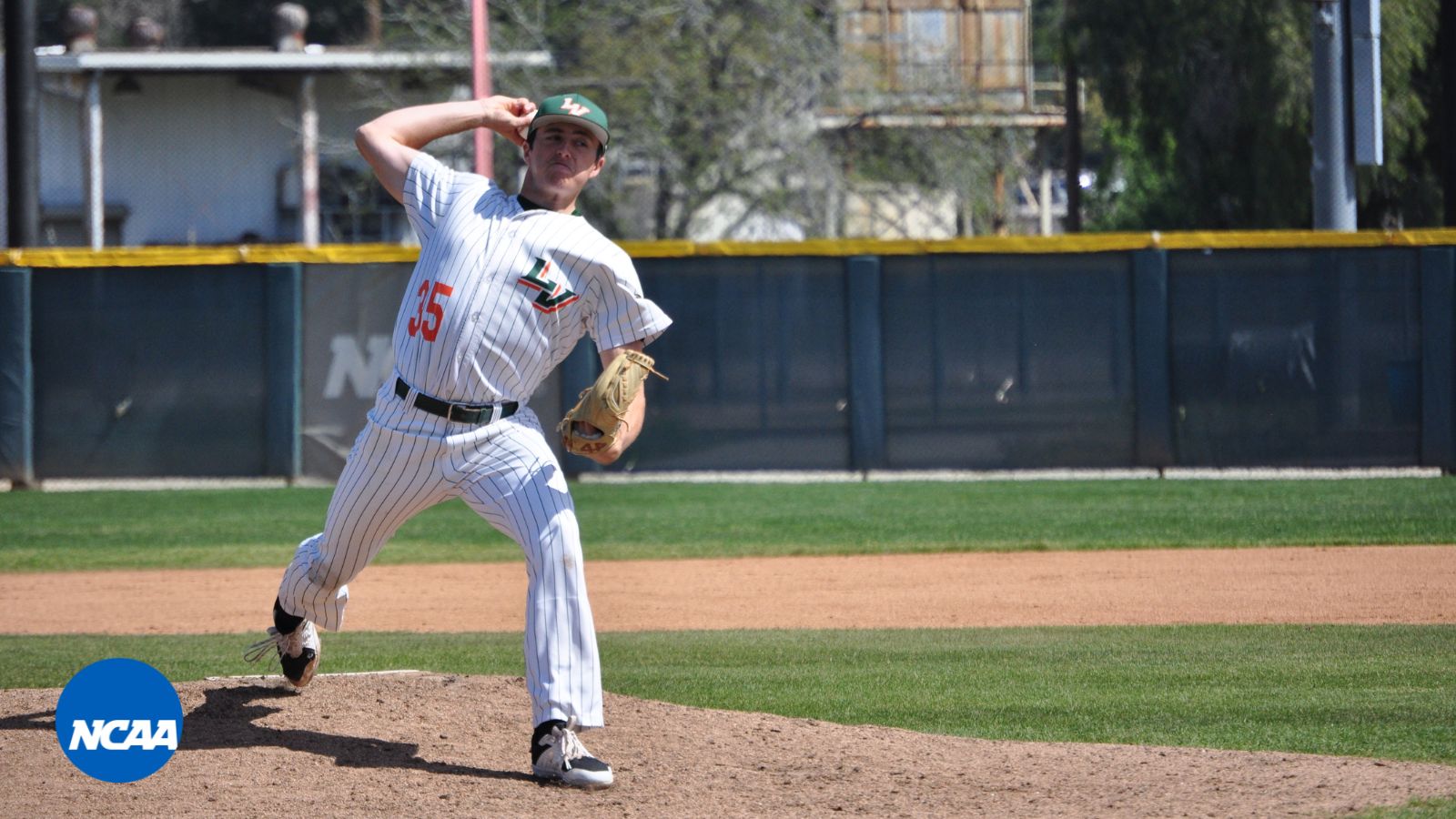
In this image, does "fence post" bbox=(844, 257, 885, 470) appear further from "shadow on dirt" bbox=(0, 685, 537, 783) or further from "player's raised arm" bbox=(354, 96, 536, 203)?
"player's raised arm" bbox=(354, 96, 536, 203)

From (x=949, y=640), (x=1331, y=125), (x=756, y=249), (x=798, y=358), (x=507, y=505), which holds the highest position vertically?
(x=1331, y=125)

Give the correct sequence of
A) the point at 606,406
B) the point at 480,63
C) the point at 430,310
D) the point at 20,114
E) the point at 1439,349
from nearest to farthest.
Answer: the point at 606,406 < the point at 430,310 < the point at 480,63 < the point at 1439,349 < the point at 20,114

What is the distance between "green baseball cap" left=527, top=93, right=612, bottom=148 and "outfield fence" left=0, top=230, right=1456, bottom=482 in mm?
7983

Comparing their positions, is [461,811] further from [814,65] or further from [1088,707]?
[814,65]

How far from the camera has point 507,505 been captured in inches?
152

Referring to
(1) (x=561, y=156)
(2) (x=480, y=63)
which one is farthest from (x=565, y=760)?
(2) (x=480, y=63)

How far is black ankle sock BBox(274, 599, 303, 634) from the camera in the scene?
4363 millimetres

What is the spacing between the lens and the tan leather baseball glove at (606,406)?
374 centimetres

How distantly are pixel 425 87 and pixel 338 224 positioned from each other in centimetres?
423

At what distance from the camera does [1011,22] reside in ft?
83.9

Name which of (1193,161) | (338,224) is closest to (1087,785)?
(1193,161)

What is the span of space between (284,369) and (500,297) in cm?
880

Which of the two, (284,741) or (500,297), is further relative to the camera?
(284,741)

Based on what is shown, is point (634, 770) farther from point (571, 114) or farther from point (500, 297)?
point (571, 114)
